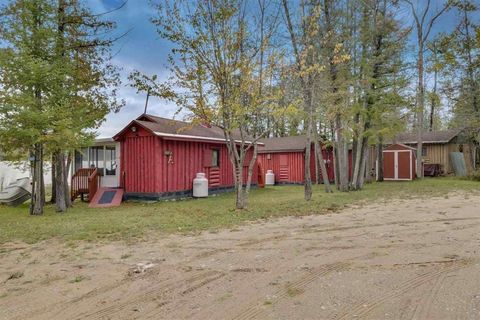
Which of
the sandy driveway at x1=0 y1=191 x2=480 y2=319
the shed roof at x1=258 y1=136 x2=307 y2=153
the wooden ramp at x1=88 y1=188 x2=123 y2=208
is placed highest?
the shed roof at x1=258 y1=136 x2=307 y2=153

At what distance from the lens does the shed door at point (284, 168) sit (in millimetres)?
20109

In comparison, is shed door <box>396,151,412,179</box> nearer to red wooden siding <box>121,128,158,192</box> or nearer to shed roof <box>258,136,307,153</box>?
shed roof <box>258,136,307,153</box>

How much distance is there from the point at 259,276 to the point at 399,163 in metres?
19.5

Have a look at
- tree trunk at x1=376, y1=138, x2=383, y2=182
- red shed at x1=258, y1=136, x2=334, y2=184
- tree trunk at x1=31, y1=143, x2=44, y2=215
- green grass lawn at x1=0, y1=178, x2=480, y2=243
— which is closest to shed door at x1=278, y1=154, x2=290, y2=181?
red shed at x1=258, y1=136, x2=334, y2=184

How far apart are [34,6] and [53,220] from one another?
518 cm

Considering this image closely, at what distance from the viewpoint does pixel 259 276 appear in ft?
12.6

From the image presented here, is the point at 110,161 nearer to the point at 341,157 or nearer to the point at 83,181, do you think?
the point at 83,181

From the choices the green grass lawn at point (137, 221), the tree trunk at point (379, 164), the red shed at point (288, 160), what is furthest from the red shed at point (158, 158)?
the tree trunk at point (379, 164)

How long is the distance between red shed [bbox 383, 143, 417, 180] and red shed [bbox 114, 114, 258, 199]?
1250 centimetres

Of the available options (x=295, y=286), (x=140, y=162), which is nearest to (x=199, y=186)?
(x=140, y=162)

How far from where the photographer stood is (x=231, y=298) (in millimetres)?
3271

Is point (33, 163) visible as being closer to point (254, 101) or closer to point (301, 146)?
point (254, 101)

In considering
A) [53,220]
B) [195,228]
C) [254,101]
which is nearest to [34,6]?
[53,220]

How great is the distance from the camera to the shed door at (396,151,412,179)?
2089 cm
